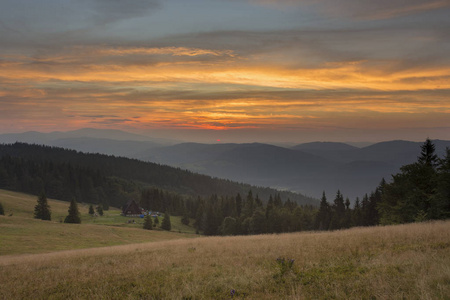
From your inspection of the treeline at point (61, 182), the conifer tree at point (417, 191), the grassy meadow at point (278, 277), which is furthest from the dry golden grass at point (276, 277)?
the treeline at point (61, 182)

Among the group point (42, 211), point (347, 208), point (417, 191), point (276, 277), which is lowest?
point (42, 211)

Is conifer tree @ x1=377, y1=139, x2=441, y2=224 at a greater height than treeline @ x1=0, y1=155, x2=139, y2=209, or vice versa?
conifer tree @ x1=377, y1=139, x2=441, y2=224

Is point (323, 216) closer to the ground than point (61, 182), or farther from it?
farther from it

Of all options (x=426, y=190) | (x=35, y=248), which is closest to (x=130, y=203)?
(x=35, y=248)

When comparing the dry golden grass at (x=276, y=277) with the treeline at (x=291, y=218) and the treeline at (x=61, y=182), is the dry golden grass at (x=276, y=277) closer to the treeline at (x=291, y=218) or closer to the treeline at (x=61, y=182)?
the treeline at (x=291, y=218)

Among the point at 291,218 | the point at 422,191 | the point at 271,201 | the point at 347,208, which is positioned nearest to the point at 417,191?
the point at 422,191

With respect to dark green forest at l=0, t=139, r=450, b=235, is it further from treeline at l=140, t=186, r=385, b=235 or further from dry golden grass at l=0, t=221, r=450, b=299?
dry golden grass at l=0, t=221, r=450, b=299

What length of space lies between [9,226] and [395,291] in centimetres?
6008

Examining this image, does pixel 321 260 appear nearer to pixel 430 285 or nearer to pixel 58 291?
pixel 430 285

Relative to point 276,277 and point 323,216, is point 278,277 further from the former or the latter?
point 323,216

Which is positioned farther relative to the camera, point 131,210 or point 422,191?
point 131,210

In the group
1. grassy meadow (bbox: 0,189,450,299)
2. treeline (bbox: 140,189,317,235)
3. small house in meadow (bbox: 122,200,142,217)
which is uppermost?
grassy meadow (bbox: 0,189,450,299)

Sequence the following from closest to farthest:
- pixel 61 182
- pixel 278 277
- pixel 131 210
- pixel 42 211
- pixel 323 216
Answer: pixel 278 277 < pixel 42 211 < pixel 323 216 < pixel 131 210 < pixel 61 182

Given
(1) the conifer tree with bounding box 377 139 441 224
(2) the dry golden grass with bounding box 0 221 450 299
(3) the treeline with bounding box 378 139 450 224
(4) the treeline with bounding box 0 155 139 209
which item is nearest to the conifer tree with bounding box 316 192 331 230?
(3) the treeline with bounding box 378 139 450 224
